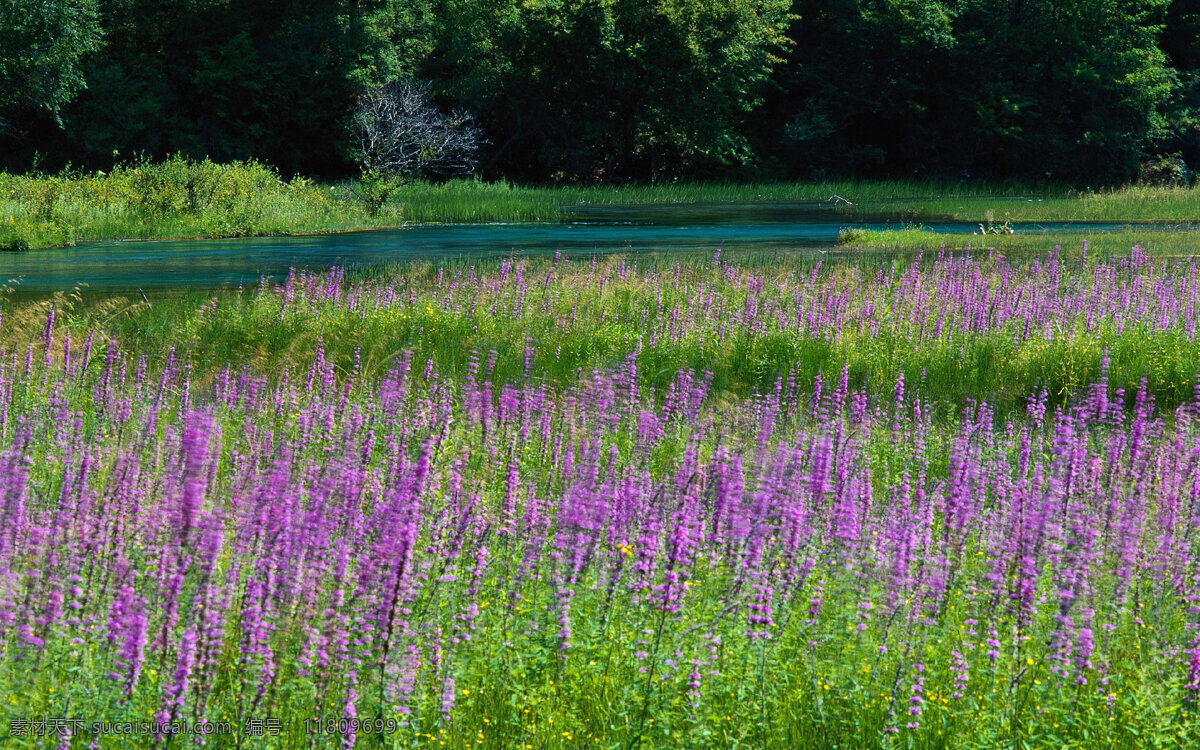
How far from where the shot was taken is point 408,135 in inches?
2058

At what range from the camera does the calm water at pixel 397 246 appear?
23688mm

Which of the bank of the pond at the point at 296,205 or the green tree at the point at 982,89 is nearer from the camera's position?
the bank of the pond at the point at 296,205

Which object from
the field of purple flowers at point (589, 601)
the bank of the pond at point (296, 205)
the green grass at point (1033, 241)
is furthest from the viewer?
the bank of the pond at point (296, 205)

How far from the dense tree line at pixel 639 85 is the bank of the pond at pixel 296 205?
10637 mm

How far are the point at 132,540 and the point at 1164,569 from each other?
162 inches

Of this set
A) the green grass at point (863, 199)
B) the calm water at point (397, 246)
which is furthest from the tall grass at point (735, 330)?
the green grass at point (863, 199)

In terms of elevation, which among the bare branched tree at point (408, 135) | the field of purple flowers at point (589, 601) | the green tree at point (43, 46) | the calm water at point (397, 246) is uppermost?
the green tree at point (43, 46)

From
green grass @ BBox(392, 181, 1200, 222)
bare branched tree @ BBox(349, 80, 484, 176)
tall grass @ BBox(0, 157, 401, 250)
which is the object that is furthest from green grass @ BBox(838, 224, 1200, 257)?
bare branched tree @ BBox(349, 80, 484, 176)

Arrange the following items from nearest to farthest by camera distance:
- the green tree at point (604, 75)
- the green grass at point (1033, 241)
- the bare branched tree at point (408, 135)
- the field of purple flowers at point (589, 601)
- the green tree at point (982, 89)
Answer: the field of purple flowers at point (589, 601), the green grass at point (1033, 241), the bare branched tree at point (408, 135), the green tree at point (604, 75), the green tree at point (982, 89)

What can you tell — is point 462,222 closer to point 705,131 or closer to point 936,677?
point 705,131

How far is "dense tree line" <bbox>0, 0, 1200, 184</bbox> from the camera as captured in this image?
2479 inches

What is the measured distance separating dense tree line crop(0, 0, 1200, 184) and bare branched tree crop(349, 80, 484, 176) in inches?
188

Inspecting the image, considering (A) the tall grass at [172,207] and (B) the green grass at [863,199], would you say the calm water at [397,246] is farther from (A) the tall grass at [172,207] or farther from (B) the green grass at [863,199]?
(B) the green grass at [863,199]

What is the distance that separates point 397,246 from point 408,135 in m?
22.4
